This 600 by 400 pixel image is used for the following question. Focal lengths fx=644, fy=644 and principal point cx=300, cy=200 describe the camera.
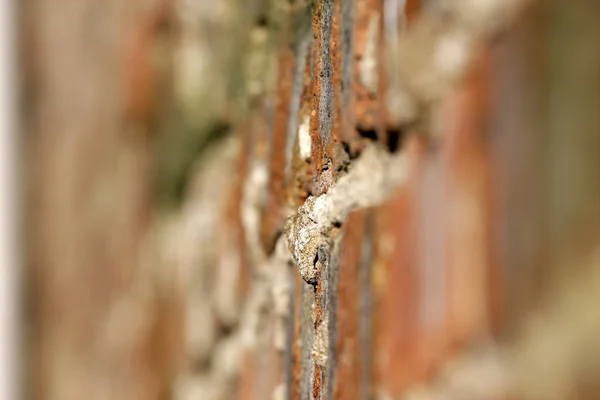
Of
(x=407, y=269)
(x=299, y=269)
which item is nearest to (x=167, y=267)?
(x=299, y=269)

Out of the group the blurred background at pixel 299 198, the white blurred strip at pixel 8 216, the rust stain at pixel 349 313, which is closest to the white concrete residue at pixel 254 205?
the blurred background at pixel 299 198

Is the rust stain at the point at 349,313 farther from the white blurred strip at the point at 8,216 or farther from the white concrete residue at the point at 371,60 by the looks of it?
the white blurred strip at the point at 8,216

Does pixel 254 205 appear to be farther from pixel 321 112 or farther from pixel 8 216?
pixel 8 216

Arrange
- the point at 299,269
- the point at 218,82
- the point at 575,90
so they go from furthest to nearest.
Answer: the point at 218,82
the point at 299,269
the point at 575,90

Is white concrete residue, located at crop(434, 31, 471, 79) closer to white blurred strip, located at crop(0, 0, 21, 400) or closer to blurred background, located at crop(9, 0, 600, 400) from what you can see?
blurred background, located at crop(9, 0, 600, 400)

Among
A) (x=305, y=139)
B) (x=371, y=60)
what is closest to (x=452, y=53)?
(x=371, y=60)

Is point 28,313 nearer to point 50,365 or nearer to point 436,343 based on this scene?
point 50,365
